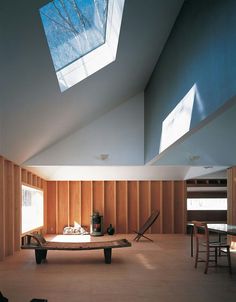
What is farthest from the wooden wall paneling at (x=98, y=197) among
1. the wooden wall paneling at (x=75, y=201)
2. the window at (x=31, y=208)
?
the window at (x=31, y=208)

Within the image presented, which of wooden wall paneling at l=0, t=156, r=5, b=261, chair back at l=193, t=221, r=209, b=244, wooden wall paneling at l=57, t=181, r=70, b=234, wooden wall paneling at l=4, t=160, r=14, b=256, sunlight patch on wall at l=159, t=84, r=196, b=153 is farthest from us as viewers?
wooden wall paneling at l=57, t=181, r=70, b=234

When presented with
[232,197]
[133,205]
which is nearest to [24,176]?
[133,205]

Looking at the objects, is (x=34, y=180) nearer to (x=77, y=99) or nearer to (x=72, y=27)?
(x=77, y=99)

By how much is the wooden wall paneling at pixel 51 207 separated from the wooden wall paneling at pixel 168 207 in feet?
12.0

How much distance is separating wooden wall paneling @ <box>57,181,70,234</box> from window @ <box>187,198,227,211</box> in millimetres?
4861

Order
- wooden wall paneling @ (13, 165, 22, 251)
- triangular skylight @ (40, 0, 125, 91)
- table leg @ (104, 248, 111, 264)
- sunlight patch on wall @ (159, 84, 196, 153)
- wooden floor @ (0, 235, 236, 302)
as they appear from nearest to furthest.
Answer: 1. triangular skylight @ (40, 0, 125, 91)
2. wooden floor @ (0, 235, 236, 302)
3. sunlight patch on wall @ (159, 84, 196, 153)
4. table leg @ (104, 248, 111, 264)
5. wooden wall paneling @ (13, 165, 22, 251)

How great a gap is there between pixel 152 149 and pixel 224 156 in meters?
2.29

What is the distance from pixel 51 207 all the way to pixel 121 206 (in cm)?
235

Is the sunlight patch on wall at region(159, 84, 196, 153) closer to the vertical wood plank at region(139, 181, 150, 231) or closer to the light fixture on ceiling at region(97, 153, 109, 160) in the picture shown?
the light fixture on ceiling at region(97, 153, 109, 160)

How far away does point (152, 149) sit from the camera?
857 centimetres

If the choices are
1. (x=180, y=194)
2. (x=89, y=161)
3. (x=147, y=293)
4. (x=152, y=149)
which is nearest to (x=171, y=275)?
(x=147, y=293)

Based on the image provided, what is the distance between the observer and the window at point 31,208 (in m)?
9.90

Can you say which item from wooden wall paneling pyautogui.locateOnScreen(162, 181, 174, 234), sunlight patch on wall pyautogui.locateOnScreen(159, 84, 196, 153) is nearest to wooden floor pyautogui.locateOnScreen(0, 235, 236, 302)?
sunlight patch on wall pyautogui.locateOnScreen(159, 84, 196, 153)

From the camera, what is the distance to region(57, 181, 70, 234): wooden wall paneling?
13266 mm
